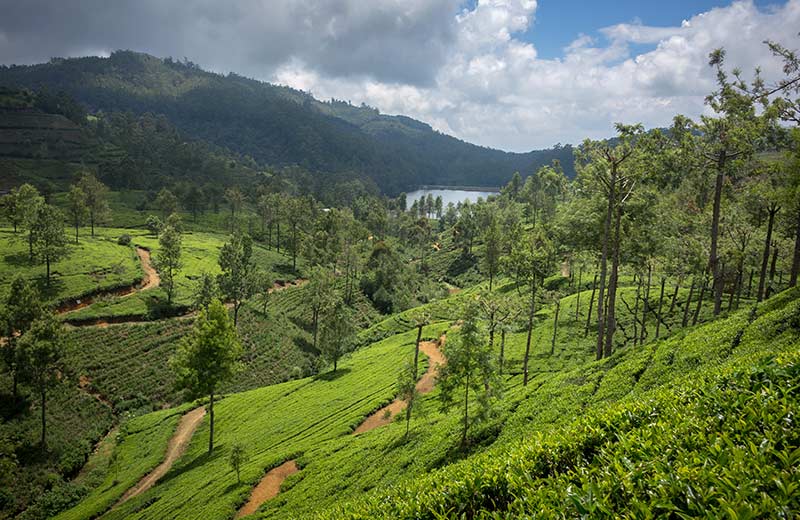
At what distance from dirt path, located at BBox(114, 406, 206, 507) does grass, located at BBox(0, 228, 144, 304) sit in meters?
33.4

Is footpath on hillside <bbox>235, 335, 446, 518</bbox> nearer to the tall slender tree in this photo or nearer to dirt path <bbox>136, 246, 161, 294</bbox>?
the tall slender tree

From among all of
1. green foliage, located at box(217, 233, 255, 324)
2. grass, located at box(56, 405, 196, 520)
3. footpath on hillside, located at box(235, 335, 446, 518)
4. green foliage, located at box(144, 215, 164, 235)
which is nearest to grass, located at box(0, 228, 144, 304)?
green foliage, located at box(217, 233, 255, 324)

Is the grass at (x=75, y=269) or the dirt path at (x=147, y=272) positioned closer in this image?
the grass at (x=75, y=269)

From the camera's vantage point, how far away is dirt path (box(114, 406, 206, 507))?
124 ft

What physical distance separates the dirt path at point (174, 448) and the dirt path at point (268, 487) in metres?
15.3

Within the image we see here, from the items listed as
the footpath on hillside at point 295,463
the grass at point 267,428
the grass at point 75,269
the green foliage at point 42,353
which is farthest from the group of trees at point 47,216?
the footpath on hillside at point 295,463

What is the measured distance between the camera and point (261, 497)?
29609mm

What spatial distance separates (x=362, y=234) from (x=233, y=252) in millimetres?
58740

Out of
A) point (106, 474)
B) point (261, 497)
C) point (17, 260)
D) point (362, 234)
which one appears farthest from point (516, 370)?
point (362, 234)

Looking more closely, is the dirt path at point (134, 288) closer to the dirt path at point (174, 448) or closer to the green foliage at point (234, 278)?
the green foliage at point (234, 278)

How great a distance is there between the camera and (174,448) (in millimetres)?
44625

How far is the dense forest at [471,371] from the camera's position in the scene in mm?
6984

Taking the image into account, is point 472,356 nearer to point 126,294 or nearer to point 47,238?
point 126,294

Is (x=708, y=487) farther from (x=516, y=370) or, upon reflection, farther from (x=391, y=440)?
(x=516, y=370)
